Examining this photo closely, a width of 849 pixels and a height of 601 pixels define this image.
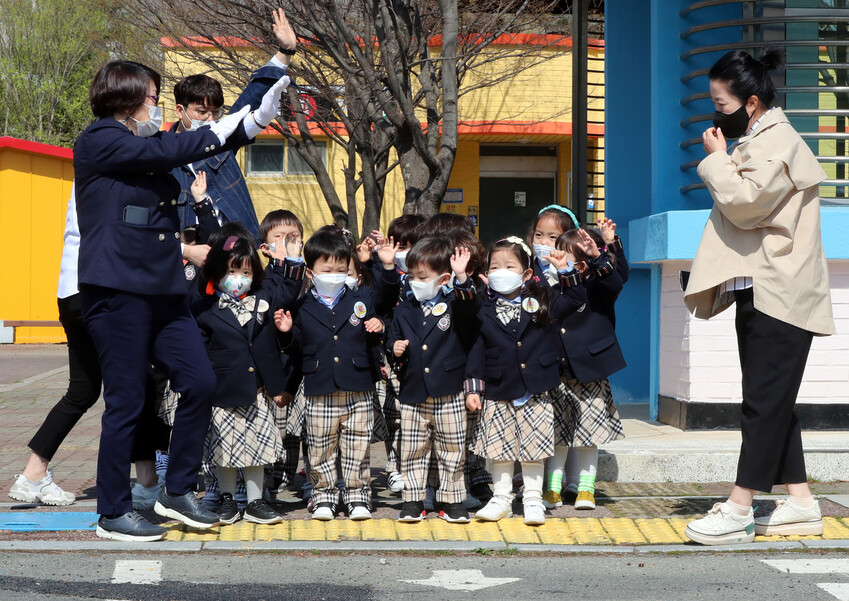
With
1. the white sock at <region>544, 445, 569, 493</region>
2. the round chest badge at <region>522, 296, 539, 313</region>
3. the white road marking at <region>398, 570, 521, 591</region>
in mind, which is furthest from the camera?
the white sock at <region>544, 445, 569, 493</region>

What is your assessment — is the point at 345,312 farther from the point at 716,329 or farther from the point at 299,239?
the point at 716,329

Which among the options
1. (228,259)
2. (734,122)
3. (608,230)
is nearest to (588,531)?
(608,230)

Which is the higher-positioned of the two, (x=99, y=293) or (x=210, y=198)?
(x=210, y=198)

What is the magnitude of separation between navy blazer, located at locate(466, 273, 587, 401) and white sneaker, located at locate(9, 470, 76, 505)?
2178 millimetres

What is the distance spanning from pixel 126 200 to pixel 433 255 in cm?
152

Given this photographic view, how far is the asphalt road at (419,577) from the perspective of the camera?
3916mm

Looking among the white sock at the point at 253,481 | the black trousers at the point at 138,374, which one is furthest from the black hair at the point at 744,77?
the white sock at the point at 253,481

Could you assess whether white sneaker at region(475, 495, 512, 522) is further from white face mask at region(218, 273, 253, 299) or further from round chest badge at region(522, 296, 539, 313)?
white face mask at region(218, 273, 253, 299)

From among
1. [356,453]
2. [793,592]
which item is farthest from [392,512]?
[793,592]

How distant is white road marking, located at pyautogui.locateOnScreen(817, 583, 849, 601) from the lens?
3845 mm

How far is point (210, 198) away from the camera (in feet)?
19.0

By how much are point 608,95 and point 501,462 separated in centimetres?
458

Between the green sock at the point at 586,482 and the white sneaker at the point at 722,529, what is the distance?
982mm

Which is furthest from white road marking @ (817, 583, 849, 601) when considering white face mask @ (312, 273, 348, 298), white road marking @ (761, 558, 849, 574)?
white face mask @ (312, 273, 348, 298)
